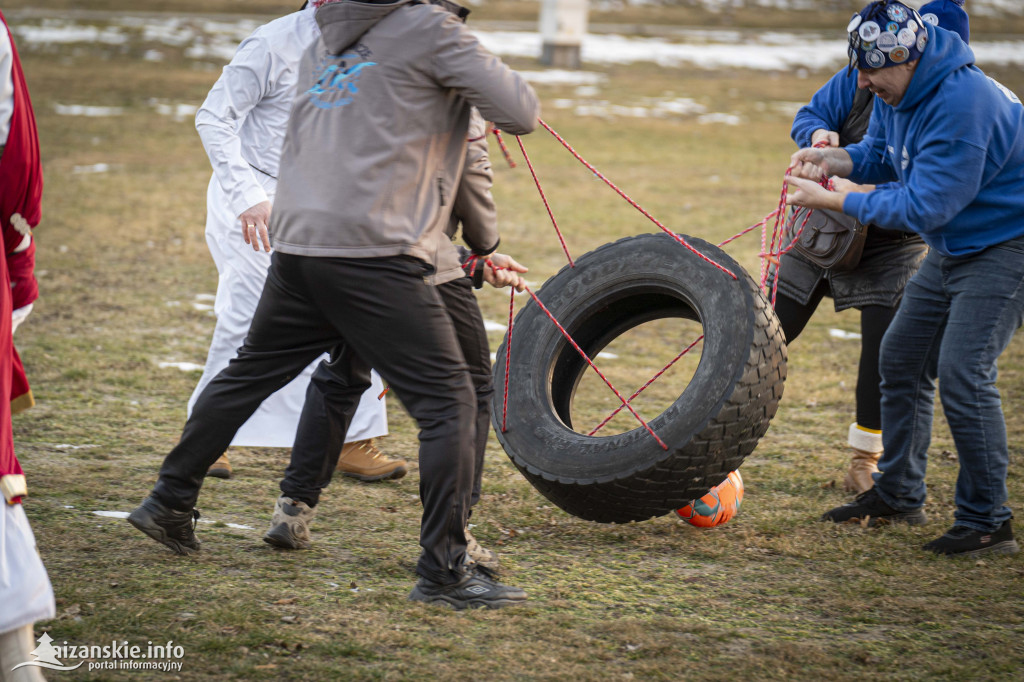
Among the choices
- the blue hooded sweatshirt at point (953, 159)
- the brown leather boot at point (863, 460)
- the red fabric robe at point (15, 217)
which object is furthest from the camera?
the brown leather boot at point (863, 460)

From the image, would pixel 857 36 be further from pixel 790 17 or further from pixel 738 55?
pixel 790 17

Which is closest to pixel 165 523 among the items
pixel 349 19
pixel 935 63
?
pixel 349 19

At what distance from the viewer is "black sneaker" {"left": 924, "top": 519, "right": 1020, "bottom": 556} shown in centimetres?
377

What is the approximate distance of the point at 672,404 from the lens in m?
3.83

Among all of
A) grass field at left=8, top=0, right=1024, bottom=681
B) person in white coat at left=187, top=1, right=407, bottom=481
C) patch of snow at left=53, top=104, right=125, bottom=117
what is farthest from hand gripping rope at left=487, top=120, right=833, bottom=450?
patch of snow at left=53, top=104, right=125, bottom=117


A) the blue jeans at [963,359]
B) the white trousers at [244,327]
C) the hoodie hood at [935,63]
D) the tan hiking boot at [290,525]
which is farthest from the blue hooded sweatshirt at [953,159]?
the white trousers at [244,327]

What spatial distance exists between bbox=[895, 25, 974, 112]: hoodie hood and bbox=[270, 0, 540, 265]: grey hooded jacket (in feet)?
4.37

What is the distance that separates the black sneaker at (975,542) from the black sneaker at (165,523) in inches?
99.7

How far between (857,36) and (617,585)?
76.1 inches

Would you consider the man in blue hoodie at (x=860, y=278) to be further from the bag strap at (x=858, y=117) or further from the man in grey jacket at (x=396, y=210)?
the man in grey jacket at (x=396, y=210)

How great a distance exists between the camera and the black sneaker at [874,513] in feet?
13.6

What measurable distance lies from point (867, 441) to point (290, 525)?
2350 millimetres

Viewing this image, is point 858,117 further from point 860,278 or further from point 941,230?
point 941,230

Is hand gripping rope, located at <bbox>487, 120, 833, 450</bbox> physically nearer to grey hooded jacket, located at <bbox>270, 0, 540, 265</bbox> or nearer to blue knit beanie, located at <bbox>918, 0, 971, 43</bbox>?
grey hooded jacket, located at <bbox>270, 0, 540, 265</bbox>
